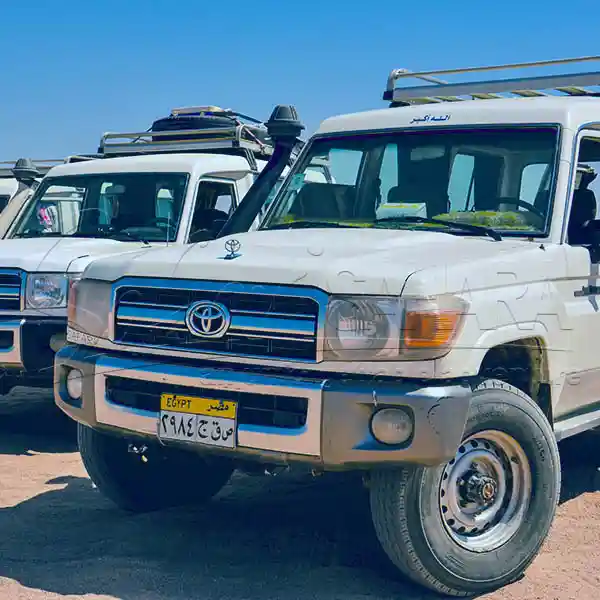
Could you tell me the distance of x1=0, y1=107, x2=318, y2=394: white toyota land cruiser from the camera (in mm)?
6992

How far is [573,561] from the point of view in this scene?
475 centimetres

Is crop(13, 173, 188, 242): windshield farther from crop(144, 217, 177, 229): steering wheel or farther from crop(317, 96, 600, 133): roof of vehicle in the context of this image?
crop(317, 96, 600, 133): roof of vehicle

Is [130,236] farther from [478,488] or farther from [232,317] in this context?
[478,488]

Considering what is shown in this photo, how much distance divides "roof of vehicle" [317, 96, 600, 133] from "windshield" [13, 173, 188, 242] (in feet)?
7.14

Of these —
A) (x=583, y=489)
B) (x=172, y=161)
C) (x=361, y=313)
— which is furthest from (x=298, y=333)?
(x=172, y=161)

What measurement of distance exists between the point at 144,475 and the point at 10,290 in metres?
2.35

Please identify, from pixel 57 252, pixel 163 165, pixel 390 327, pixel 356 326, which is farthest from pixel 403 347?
pixel 163 165

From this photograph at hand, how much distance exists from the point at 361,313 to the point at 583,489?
2815mm

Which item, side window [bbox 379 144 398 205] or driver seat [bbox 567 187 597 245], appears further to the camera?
side window [bbox 379 144 398 205]

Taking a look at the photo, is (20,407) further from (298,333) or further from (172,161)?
(298,333)

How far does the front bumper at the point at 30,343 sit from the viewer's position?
696 cm

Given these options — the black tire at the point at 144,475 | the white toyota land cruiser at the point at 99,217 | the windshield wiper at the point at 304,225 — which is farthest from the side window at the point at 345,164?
the black tire at the point at 144,475

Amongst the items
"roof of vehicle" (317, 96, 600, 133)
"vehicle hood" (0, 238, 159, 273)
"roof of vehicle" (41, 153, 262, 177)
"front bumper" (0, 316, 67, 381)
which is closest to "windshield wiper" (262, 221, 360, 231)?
"roof of vehicle" (317, 96, 600, 133)

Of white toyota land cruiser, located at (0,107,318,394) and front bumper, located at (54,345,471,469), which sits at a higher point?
white toyota land cruiser, located at (0,107,318,394)
